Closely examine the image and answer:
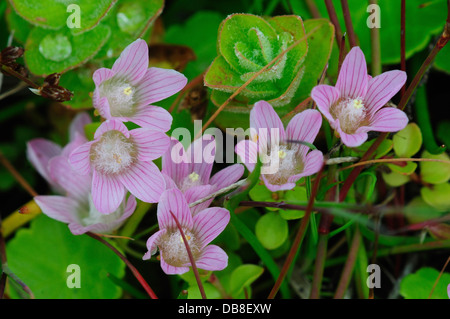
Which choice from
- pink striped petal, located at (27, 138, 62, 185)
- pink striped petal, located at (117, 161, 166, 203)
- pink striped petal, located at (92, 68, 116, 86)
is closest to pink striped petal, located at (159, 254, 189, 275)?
pink striped petal, located at (117, 161, 166, 203)

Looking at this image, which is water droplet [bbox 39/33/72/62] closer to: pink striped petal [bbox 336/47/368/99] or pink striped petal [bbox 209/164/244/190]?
pink striped petal [bbox 209/164/244/190]

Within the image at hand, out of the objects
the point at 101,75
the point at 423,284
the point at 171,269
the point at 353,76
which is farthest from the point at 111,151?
the point at 423,284

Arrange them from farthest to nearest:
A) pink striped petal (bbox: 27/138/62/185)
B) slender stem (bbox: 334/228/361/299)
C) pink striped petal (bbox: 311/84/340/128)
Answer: pink striped petal (bbox: 27/138/62/185), slender stem (bbox: 334/228/361/299), pink striped petal (bbox: 311/84/340/128)

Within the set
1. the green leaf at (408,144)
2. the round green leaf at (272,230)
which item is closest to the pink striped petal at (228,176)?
the round green leaf at (272,230)

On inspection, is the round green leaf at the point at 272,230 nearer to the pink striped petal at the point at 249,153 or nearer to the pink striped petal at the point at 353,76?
the pink striped petal at the point at 249,153
